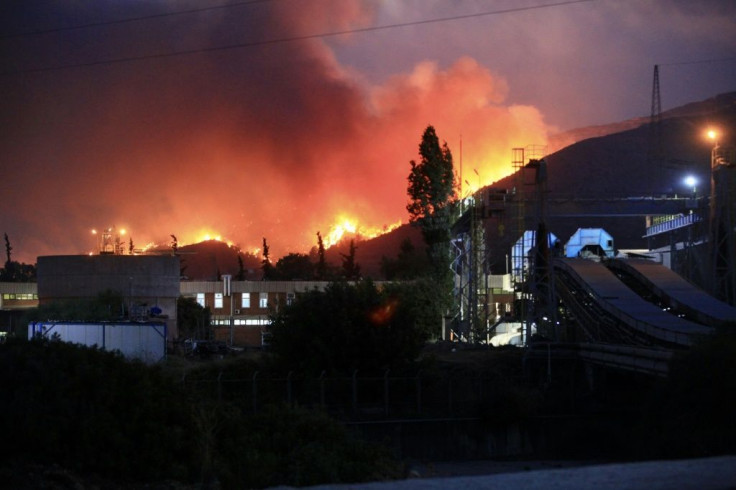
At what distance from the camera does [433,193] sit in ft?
276

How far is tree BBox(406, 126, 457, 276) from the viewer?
83938 mm

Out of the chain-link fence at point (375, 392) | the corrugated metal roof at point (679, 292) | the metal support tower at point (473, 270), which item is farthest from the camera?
the metal support tower at point (473, 270)

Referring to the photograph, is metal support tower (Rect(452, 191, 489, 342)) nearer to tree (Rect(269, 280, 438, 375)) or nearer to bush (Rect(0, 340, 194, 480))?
tree (Rect(269, 280, 438, 375))

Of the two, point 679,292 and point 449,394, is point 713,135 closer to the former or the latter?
point 679,292

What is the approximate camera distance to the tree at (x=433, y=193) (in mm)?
83938

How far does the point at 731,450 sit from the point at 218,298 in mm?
79463

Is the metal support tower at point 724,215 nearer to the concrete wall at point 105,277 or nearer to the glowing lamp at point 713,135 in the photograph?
the glowing lamp at point 713,135

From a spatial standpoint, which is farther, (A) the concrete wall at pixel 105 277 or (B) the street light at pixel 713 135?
(A) the concrete wall at pixel 105 277

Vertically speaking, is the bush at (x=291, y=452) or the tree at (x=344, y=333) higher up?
the tree at (x=344, y=333)

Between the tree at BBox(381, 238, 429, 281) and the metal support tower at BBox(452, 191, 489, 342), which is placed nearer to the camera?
the metal support tower at BBox(452, 191, 489, 342)

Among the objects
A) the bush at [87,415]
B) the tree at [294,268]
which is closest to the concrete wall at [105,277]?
the bush at [87,415]

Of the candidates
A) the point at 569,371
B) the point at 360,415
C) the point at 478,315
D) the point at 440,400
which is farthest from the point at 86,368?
the point at 478,315

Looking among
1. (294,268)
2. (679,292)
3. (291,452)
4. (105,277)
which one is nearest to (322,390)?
(291,452)

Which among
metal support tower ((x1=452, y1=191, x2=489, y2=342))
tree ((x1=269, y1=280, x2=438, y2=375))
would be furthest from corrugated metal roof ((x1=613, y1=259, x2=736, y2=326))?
tree ((x1=269, y1=280, x2=438, y2=375))
